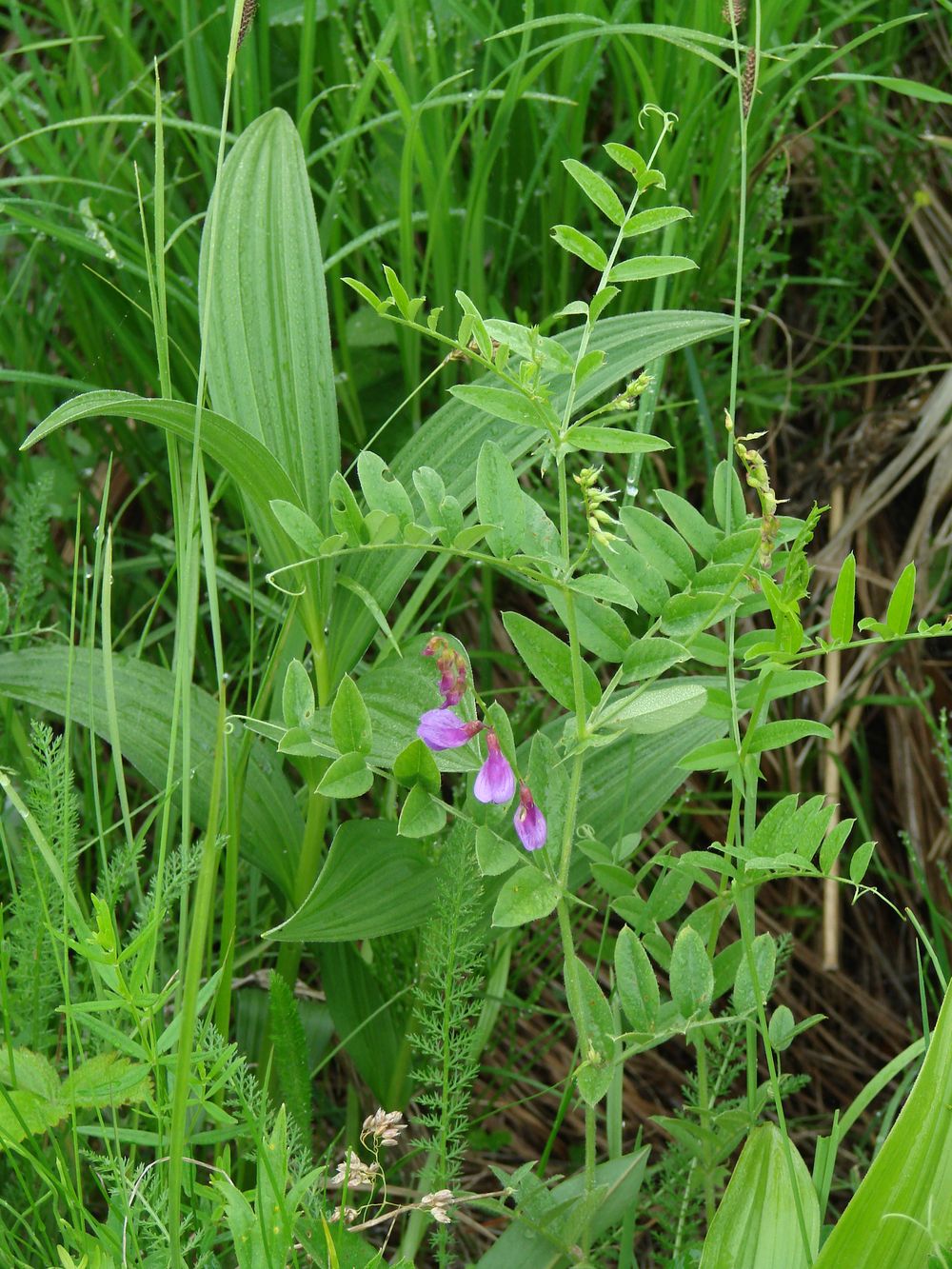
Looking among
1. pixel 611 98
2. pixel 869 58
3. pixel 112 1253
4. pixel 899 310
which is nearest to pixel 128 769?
pixel 112 1253

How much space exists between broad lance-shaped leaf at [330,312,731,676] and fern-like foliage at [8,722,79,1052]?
225 millimetres

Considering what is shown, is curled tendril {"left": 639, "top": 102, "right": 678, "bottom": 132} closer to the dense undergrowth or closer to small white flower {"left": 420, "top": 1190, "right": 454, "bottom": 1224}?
the dense undergrowth

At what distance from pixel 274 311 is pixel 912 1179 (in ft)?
2.53

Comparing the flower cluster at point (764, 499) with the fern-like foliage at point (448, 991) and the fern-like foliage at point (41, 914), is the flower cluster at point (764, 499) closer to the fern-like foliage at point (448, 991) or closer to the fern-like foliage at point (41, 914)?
the fern-like foliage at point (448, 991)

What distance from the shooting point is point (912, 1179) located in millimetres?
700

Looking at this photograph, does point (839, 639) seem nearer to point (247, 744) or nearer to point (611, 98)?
point (247, 744)

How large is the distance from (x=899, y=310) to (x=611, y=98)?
440 mm

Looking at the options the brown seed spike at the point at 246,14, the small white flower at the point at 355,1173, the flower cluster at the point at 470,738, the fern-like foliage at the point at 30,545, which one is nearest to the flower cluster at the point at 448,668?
the flower cluster at the point at 470,738

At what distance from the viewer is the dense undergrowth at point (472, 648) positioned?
78cm

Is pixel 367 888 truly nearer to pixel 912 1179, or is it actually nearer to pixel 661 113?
pixel 912 1179

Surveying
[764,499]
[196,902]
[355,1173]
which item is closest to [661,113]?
[764,499]

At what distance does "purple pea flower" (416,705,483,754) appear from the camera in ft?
2.53

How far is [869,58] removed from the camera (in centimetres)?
157

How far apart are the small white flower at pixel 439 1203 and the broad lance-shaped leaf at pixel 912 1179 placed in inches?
8.2
